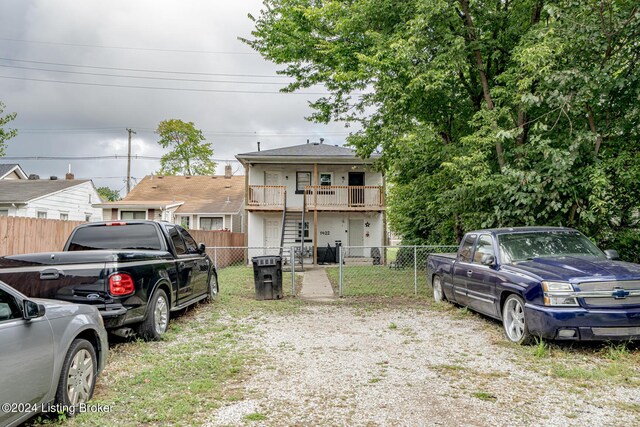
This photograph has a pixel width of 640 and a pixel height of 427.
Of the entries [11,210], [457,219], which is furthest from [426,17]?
[11,210]

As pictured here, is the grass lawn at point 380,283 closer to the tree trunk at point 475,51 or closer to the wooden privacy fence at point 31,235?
the tree trunk at point 475,51

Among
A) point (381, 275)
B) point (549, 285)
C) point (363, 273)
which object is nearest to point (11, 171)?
point (363, 273)

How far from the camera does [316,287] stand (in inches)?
499

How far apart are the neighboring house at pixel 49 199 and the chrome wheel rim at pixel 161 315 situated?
17808 mm

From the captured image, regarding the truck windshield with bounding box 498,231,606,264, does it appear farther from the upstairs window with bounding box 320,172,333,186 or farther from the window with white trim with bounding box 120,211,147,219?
the window with white trim with bounding box 120,211,147,219

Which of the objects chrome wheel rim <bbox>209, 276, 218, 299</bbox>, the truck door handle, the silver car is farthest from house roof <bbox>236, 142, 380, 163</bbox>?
the silver car

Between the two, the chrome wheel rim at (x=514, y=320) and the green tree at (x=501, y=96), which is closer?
the chrome wheel rim at (x=514, y=320)

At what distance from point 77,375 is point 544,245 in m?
6.56

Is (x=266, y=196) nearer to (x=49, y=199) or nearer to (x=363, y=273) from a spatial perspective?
(x=363, y=273)

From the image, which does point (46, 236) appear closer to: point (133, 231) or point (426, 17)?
point (133, 231)

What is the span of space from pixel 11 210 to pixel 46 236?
13747mm

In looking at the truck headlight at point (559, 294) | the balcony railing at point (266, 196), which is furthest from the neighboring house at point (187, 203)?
the truck headlight at point (559, 294)

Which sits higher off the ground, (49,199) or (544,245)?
(49,199)

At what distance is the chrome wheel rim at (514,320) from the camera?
19.2ft
